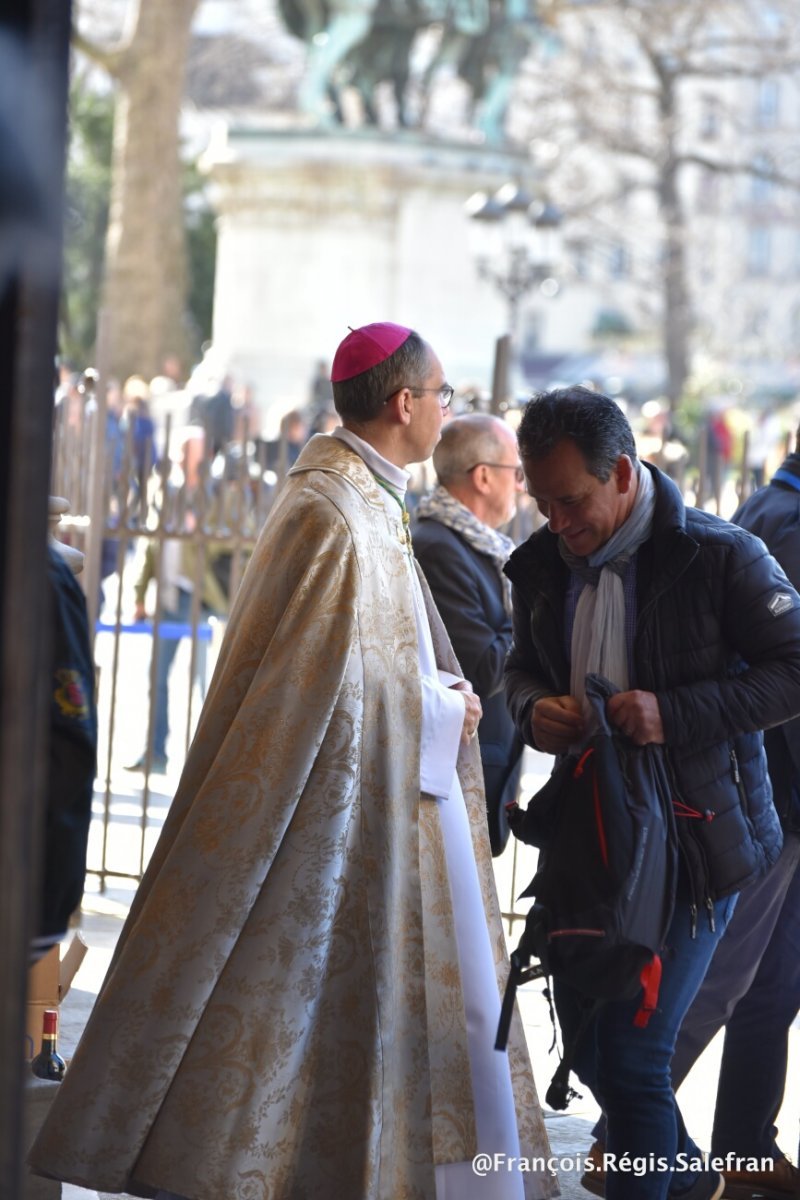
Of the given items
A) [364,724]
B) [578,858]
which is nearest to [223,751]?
[364,724]

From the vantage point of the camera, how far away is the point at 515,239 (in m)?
17.2

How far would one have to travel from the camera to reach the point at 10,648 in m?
1.66

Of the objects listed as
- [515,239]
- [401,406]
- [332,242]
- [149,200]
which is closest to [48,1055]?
[401,406]

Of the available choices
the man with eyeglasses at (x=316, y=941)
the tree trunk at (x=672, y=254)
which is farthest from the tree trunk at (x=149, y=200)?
the man with eyeglasses at (x=316, y=941)

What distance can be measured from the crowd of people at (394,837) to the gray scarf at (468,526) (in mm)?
1108

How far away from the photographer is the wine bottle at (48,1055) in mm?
4156

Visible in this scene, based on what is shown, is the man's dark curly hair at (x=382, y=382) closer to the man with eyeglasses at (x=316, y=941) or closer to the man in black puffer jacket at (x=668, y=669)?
the man with eyeglasses at (x=316, y=941)

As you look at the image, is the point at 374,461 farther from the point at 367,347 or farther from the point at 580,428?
the point at 580,428

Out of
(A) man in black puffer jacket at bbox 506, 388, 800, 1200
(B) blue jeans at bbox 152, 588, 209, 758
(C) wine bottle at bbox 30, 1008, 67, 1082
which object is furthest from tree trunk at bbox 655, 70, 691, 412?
(A) man in black puffer jacket at bbox 506, 388, 800, 1200

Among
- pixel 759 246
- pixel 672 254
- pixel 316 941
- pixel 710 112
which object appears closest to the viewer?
pixel 316 941

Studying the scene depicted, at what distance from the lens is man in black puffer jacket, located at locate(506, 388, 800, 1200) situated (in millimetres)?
3449

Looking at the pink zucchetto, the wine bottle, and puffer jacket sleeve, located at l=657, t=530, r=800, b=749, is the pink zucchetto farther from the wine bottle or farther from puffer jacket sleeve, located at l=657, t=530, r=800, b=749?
the wine bottle

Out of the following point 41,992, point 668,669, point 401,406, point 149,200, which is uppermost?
point 149,200

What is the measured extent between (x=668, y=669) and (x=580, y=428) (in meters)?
0.49
